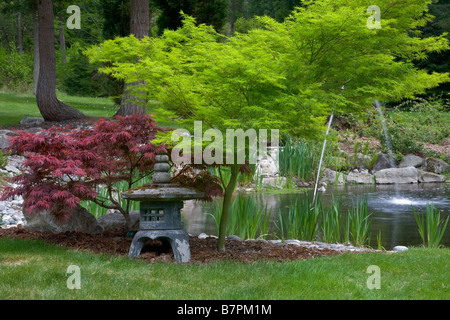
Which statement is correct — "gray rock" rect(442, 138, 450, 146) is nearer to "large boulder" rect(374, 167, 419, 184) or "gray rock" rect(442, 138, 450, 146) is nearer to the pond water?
"large boulder" rect(374, 167, 419, 184)

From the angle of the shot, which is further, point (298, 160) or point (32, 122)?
point (32, 122)

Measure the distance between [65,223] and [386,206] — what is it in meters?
6.37

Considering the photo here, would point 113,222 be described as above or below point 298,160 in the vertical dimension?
below

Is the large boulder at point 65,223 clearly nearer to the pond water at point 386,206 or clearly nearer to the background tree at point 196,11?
the pond water at point 386,206

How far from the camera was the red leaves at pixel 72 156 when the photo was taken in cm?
507

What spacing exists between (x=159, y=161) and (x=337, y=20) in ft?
8.04

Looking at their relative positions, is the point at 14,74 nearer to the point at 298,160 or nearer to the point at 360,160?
the point at 360,160

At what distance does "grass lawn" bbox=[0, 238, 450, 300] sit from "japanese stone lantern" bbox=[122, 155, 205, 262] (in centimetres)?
29

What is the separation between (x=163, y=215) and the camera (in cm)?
523

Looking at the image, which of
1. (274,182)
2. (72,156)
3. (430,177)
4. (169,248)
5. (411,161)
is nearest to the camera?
(72,156)

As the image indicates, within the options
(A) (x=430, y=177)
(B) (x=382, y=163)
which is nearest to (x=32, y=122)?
(B) (x=382, y=163)

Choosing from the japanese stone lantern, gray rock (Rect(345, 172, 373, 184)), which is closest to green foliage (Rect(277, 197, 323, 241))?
the japanese stone lantern

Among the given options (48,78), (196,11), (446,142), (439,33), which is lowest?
(446,142)

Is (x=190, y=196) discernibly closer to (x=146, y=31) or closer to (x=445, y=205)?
(x=445, y=205)
